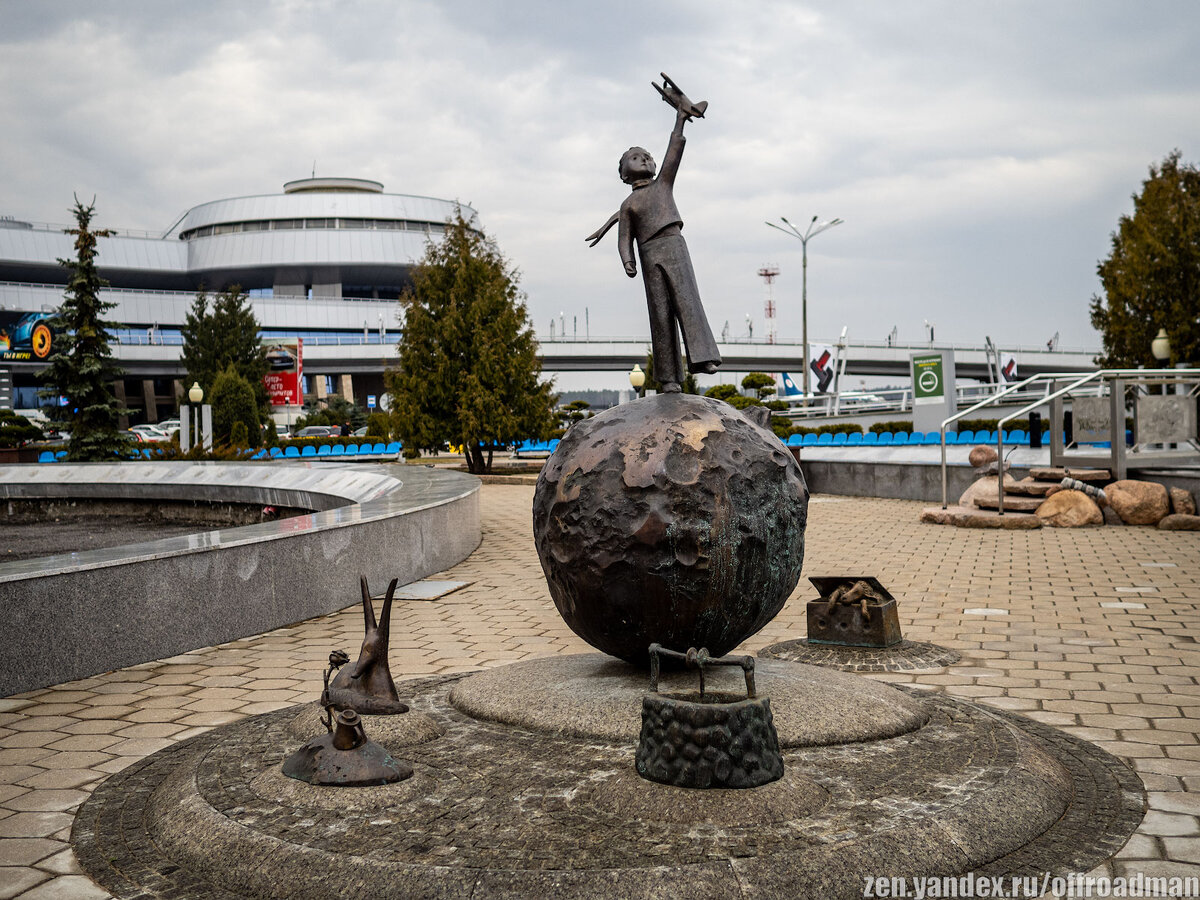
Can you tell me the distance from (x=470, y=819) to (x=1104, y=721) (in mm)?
3573

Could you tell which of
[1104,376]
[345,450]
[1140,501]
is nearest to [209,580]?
[1140,501]

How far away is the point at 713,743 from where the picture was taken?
12.5ft

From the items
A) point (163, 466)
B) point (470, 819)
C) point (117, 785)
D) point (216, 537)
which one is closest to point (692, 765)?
point (470, 819)

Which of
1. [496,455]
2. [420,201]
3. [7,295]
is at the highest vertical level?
[420,201]

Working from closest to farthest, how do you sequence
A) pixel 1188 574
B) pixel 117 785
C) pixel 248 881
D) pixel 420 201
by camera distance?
pixel 248 881 < pixel 117 785 < pixel 1188 574 < pixel 420 201

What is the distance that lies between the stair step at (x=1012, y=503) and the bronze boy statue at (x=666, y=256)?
10.5m

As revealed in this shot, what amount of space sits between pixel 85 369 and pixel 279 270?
51.2 m

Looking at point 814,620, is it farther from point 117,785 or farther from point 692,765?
point 117,785

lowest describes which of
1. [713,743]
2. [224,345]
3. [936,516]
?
[936,516]

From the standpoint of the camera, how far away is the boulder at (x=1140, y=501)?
1405 centimetres

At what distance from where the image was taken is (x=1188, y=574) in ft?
33.2

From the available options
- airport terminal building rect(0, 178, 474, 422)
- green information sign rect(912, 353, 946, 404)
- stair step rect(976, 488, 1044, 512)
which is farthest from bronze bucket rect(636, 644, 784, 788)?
airport terminal building rect(0, 178, 474, 422)

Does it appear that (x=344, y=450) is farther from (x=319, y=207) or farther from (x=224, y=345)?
(x=319, y=207)

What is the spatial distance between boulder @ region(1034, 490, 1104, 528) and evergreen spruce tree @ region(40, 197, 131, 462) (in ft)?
82.9
